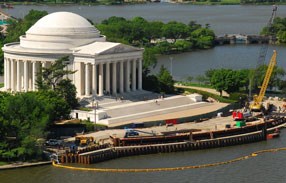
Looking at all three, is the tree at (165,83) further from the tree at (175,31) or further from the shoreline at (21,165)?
the tree at (175,31)

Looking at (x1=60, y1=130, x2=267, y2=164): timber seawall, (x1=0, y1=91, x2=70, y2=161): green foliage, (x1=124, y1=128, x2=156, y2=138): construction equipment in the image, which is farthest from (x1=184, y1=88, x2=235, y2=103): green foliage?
(x1=0, y1=91, x2=70, y2=161): green foliage

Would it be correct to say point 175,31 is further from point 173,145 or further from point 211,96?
point 173,145

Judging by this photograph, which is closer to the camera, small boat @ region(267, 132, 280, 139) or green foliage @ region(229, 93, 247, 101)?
small boat @ region(267, 132, 280, 139)

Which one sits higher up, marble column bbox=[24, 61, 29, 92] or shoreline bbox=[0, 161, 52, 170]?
marble column bbox=[24, 61, 29, 92]

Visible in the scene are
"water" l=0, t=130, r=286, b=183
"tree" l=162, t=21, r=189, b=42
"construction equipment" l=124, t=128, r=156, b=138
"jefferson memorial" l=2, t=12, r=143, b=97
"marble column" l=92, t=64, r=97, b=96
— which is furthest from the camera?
"tree" l=162, t=21, r=189, b=42

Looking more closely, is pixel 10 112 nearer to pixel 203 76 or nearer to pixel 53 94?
pixel 53 94

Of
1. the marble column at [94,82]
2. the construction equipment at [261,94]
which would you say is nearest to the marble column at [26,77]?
the marble column at [94,82]

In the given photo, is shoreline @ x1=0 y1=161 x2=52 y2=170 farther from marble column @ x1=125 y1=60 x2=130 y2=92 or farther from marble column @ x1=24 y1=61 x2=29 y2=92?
marble column @ x1=125 y1=60 x2=130 y2=92
